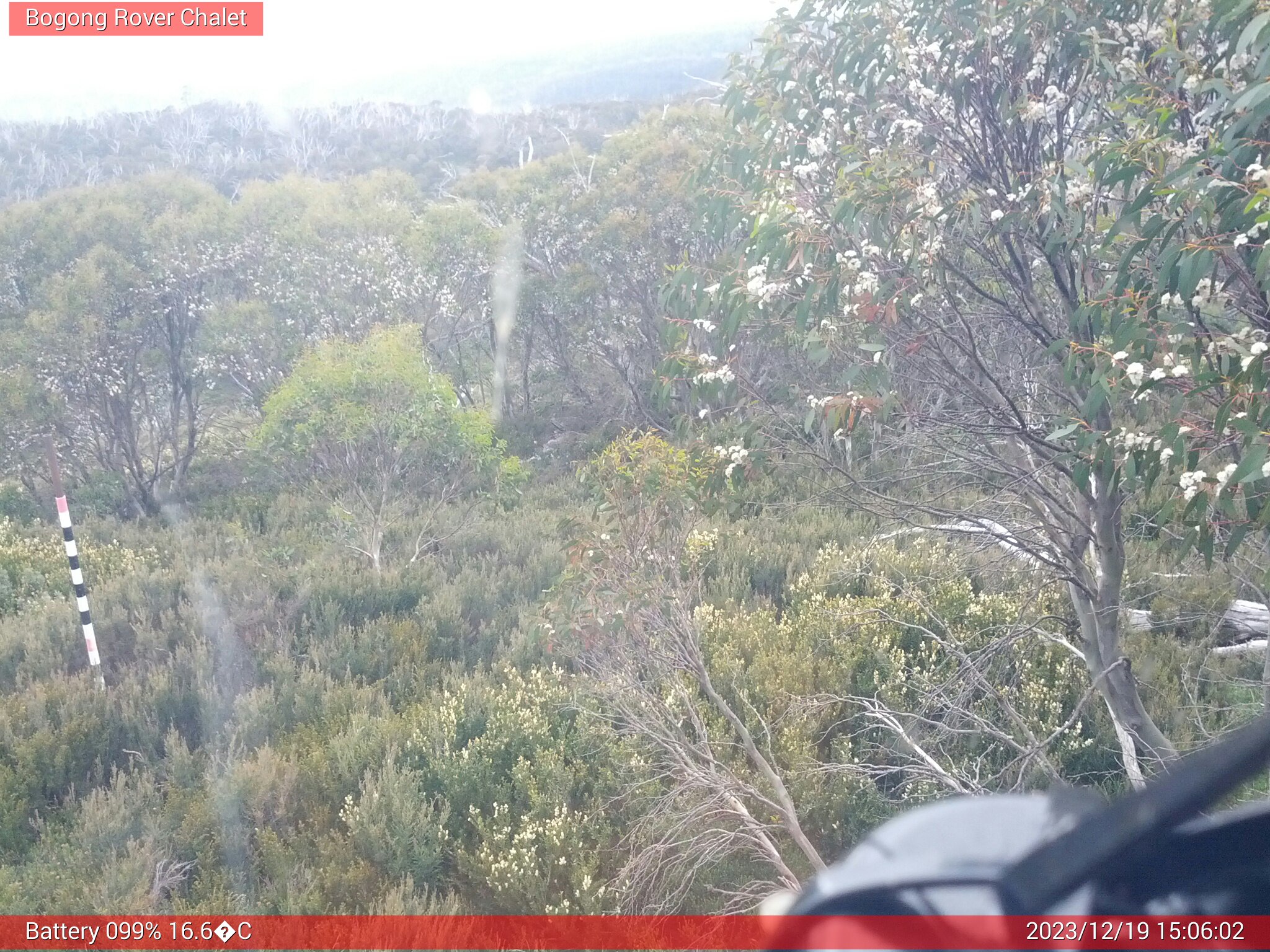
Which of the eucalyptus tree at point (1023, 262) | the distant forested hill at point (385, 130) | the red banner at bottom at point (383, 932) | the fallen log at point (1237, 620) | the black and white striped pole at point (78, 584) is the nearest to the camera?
the eucalyptus tree at point (1023, 262)

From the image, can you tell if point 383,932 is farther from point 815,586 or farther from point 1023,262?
point 815,586

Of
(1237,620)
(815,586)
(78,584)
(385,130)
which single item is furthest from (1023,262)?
(385,130)

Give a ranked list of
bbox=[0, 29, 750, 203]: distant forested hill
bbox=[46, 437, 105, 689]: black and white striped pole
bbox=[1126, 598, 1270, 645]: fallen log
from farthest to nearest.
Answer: bbox=[0, 29, 750, 203]: distant forested hill < bbox=[46, 437, 105, 689]: black and white striped pole < bbox=[1126, 598, 1270, 645]: fallen log

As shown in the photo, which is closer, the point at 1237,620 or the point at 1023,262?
the point at 1023,262

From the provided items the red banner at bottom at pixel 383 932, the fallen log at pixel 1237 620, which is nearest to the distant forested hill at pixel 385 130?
the fallen log at pixel 1237 620

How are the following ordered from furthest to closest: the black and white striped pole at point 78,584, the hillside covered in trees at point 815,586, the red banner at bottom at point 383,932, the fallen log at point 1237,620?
1. the black and white striped pole at point 78,584
2. the fallen log at point 1237,620
3. the red banner at bottom at point 383,932
4. the hillside covered in trees at point 815,586

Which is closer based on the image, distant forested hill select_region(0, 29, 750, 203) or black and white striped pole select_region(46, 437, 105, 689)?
black and white striped pole select_region(46, 437, 105, 689)

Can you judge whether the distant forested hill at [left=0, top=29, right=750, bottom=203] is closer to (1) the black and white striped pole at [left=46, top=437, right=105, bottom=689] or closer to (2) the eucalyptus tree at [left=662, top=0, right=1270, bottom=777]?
(1) the black and white striped pole at [left=46, top=437, right=105, bottom=689]

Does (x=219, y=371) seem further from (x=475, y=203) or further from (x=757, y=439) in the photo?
(x=757, y=439)

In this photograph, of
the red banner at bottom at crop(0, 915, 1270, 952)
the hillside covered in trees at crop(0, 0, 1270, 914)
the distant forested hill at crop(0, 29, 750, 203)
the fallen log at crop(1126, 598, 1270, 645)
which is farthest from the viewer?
the distant forested hill at crop(0, 29, 750, 203)

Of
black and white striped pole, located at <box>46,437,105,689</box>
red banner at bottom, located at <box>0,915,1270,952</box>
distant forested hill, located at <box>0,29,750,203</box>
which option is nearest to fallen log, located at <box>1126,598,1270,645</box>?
red banner at bottom, located at <box>0,915,1270,952</box>

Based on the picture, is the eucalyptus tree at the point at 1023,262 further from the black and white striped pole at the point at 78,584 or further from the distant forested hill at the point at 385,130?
the distant forested hill at the point at 385,130

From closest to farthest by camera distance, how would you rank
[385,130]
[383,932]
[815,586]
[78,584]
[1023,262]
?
[383,932] < [1023,262] < [78,584] < [815,586] < [385,130]

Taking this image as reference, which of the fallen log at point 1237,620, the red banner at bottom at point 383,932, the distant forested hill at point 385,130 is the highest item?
the distant forested hill at point 385,130
